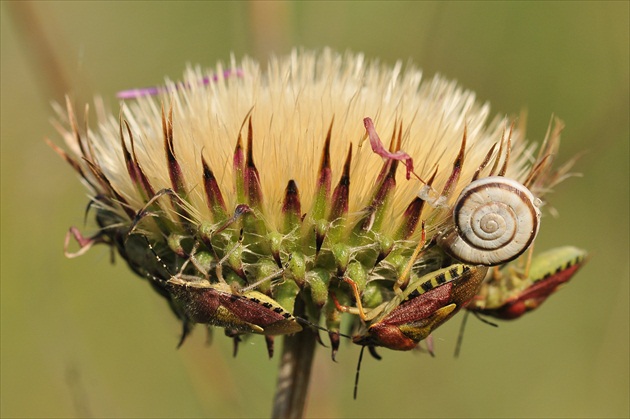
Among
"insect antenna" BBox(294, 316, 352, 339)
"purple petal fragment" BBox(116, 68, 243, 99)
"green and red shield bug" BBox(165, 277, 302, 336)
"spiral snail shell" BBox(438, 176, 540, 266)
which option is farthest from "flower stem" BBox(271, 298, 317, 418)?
"purple petal fragment" BBox(116, 68, 243, 99)

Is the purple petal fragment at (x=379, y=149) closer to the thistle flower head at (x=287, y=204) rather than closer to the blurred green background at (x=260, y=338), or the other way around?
the thistle flower head at (x=287, y=204)

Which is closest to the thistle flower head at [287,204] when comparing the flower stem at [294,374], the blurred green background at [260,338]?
the flower stem at [294,374]

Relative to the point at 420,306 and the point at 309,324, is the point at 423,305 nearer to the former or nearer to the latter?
the point at 420,306

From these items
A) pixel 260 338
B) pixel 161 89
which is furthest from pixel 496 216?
pixel 260 338

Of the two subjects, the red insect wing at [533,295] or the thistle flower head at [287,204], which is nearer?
the thistle flower head at [287,204]

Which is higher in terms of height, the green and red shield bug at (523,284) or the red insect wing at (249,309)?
the green and red shield bug at (523,284)

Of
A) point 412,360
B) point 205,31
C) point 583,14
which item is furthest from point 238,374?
point 583,14
